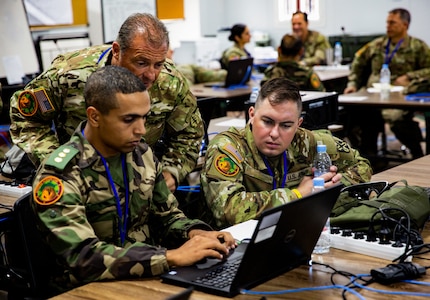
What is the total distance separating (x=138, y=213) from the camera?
2.43m

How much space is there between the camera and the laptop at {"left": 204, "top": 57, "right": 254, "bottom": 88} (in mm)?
7246

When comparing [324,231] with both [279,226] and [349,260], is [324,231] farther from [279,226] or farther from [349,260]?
[279,226]

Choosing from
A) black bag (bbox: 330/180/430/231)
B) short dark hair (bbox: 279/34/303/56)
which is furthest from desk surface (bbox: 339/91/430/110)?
black bag (bbox: 330/180/430/231)

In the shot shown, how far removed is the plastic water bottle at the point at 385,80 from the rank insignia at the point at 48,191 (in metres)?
4.51

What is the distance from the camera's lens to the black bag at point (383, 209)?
240cm

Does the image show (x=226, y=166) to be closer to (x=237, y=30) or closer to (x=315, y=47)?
(x=237, y=30)

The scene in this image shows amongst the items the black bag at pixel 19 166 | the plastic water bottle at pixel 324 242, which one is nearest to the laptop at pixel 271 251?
the plastic water bottle at pixel 324 242

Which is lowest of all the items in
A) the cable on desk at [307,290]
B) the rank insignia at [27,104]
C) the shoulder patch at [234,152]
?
the cable on desk at [307,290]

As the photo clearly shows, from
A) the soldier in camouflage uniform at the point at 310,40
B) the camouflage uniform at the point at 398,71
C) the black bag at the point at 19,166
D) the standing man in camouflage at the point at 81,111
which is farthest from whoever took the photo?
the soldier in camouflage uniform at the point at 310,40

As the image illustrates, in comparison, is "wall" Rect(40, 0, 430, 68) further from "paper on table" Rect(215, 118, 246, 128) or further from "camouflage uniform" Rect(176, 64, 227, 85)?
"paper on table" Rect(215, 118, 246, 128)

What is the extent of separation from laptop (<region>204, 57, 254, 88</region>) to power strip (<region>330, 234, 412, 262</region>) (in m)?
4.92

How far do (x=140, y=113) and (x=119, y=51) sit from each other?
68 centimetres

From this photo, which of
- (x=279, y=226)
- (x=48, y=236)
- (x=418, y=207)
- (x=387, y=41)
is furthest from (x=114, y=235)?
(x=387, y=41)

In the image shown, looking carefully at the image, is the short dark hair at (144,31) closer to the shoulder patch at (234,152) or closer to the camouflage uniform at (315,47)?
the shoulder patch at (234,152)
